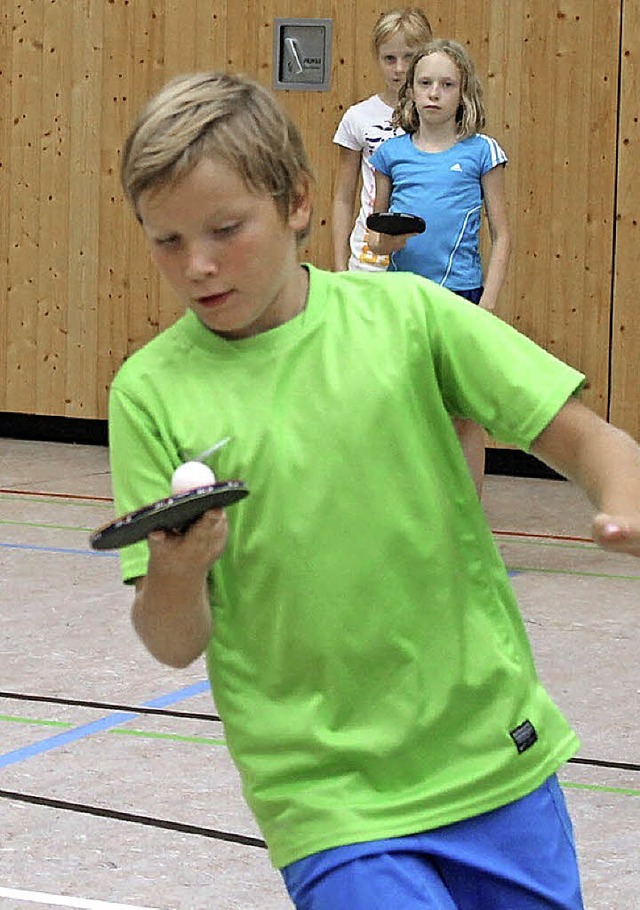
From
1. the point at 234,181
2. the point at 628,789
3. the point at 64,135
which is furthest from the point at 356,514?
the point at 64,135

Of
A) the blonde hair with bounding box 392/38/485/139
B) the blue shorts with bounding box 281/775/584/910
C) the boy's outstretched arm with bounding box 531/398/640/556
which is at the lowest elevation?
the blue shorts with bounding box 281/775/584/910

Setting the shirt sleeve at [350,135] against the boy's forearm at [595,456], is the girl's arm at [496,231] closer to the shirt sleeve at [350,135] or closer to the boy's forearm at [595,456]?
the shirt sleeve at [350,135]

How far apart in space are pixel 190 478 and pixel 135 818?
2.02 m

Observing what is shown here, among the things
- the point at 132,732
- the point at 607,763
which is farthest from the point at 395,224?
the point at 607,763

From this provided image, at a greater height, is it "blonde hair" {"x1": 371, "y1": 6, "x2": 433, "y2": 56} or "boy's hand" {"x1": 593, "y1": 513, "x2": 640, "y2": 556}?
"blonde hair" {"x1": 371, "y1": 6, "x2": 433, "y2": 56}

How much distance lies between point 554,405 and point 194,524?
17.7 inches

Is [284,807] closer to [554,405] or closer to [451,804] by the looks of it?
[451,804]

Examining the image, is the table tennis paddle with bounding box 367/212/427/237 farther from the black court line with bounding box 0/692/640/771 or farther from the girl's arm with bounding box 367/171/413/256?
the black court line with bounding box 0/692/640/771

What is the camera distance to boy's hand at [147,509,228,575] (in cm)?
163

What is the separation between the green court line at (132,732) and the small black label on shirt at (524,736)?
Answer: 215 centimetres

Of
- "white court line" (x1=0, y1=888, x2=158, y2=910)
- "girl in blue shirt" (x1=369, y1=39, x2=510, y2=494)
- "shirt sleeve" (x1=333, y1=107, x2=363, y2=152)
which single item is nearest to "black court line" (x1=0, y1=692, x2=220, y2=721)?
"white court line" (x1=0, y1=888, x2=158, y2=910)

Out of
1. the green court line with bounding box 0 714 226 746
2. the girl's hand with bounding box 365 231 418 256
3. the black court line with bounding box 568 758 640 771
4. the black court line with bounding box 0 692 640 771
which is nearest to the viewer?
the black court line with bounding box 568 758 640 771

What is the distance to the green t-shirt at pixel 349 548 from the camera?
181cm

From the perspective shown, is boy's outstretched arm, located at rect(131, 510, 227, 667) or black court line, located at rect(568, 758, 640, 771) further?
black court line, located at rect(568, 758, 640, 771)
